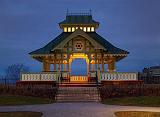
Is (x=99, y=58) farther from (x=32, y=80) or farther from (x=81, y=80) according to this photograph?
(x=32, y=80)

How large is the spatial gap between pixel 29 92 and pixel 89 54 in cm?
1111

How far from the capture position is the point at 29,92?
3216cm

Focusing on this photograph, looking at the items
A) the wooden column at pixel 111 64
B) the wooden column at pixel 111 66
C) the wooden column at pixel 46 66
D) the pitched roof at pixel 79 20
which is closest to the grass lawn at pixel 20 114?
the wooden column at pixel 46 66

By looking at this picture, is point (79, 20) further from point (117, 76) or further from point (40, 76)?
point (117, 76)

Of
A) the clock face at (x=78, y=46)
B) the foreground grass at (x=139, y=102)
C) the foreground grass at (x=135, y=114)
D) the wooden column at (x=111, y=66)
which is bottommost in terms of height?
the foreground grass at (x=135, y=114)

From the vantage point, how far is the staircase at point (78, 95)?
101ft

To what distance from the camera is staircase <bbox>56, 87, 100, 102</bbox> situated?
30.7 m

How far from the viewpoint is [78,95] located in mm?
31547

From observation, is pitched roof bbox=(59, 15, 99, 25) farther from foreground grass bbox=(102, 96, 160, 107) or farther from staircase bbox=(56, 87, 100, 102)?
foreground grass bbox=(102, 96, 160, 107)

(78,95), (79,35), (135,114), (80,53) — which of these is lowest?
(135,114)

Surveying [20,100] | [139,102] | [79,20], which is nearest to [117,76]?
[139,102]

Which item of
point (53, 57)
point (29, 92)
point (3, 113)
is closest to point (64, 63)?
point (53, 57)

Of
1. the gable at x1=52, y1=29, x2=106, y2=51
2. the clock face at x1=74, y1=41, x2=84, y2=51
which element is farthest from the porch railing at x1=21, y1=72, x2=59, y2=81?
the clock face at x1=74, y1=41, x2=84, y2=51

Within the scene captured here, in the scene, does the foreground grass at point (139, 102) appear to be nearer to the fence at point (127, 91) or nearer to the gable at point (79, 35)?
the fence at point (127, 91)
